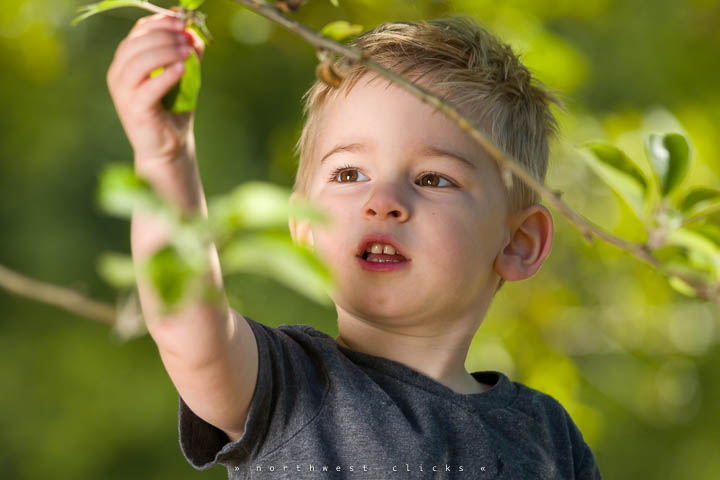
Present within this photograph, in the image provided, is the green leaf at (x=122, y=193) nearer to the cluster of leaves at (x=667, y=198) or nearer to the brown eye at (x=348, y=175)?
the cluster of leaves at (x=667, y=198)

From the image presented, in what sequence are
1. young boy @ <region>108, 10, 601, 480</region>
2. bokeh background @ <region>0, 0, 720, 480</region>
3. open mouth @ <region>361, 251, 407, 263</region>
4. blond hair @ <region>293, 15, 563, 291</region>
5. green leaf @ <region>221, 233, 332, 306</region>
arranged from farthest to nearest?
1. bokeh background @ <region>0, 0, 720, 480</region>
2. blond hair @ <region>293, 15, 563, 291</region>
3. open mouth @ <region>361, 251, 407, 263</region>
4. young boy @ <region>108, 10, 601, 480</region>
5. green leaf @ <region>221, 233, 332, 306</region>

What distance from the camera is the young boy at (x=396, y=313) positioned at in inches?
31.6

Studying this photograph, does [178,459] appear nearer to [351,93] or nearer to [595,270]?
[595,270]

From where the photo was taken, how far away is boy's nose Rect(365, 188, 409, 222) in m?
0.88

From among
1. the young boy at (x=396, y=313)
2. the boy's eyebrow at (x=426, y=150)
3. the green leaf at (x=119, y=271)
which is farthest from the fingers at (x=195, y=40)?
the boy's eyebrow at (x=426, y=150)

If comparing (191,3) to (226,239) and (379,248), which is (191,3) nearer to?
(226,239)

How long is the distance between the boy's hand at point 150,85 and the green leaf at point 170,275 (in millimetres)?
211

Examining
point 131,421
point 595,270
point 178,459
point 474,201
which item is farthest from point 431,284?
point 178,459

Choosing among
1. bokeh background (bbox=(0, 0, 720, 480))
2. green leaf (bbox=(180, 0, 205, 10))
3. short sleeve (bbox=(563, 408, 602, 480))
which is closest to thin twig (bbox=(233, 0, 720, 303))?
green leaf (bbox=(180, 0, 205, 10))

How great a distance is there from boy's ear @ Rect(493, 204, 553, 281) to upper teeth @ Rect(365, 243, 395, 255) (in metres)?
0.19

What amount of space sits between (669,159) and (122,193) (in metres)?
0.45

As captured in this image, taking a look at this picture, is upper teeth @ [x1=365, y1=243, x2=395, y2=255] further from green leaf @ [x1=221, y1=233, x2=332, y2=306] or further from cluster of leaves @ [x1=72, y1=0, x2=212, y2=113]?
green leaf @ [x1=221, y1=233, x2=332, y2=306]

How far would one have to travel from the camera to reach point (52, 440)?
296 cm

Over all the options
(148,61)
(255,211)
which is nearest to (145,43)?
(148,61)
